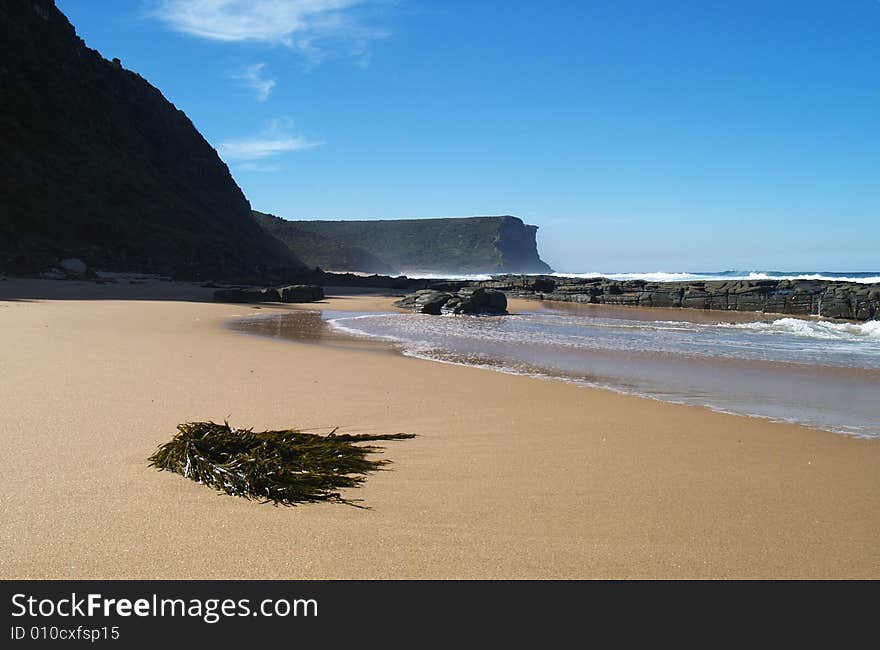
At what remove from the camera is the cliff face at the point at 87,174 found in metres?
30.4

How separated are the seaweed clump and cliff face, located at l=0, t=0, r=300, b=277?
23.7 metres

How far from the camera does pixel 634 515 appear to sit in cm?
292

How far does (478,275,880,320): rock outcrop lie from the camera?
2316 cm

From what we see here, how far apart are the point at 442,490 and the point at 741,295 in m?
26.4

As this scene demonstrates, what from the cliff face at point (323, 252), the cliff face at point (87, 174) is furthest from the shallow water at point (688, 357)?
the cliff face at point (323, 252)

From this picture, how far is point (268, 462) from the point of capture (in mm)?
3250

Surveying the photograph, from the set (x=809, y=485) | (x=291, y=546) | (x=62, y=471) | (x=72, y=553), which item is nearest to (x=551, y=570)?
(x=291, y=546)

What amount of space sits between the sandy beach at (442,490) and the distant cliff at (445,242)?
351ft

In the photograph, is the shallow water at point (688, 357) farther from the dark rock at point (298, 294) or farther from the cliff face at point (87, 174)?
the cliff face at point (87, 174)

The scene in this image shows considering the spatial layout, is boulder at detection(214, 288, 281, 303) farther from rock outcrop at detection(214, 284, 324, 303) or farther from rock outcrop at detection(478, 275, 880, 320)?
rock outcrop at detection(478, 275, 880, 320)

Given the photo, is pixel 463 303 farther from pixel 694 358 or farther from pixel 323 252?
pixel 323 252

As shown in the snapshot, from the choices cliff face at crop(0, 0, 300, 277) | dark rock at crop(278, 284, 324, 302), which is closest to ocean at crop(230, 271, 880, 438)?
dark rock at crop(278, 284, 324, 302)
